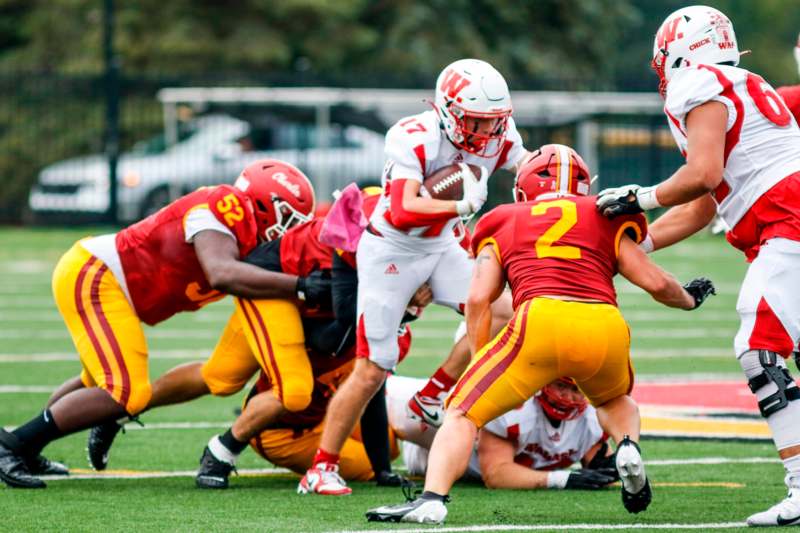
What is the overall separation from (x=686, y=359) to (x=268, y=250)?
4899 mm

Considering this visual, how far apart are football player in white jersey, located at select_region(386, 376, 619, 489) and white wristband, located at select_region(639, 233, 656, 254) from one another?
2.40 ft

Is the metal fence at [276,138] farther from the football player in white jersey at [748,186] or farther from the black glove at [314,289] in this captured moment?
the football player in white jersey at [748,186]

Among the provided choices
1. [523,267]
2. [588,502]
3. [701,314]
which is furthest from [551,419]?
[701,314]

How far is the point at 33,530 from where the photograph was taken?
532cm

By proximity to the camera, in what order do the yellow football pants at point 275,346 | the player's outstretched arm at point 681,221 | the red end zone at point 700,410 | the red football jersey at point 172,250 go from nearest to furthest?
the player's outstretched arm at point 681,221
the yellow football pants at point 275,346
the red football jersey at point 172,250
the red end zone at point 700,410

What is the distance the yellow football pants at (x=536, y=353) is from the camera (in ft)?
17.3

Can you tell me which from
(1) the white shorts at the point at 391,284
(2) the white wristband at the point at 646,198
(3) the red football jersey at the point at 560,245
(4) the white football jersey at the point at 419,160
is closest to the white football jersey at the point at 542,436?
(1) the white shorts at the point at 391,284

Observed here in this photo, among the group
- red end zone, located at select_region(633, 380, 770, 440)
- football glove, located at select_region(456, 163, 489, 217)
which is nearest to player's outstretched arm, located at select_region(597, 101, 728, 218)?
football glove, located at select_region(456, 163, 489, 217)

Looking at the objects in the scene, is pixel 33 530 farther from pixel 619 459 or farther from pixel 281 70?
pixel 281 70

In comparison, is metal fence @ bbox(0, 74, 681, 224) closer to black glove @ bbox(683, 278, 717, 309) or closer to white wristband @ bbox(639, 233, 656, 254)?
white wristband @ bbox(639, 233, 656, 254)

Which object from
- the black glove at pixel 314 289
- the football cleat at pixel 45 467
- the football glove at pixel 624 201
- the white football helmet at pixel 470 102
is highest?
the white football helmet at pixel 470 102

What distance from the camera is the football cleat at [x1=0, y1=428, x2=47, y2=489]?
249 inches

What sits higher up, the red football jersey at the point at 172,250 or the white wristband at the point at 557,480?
the red football jersey at the point at 172,250

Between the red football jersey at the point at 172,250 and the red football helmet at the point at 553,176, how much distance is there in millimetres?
1600
